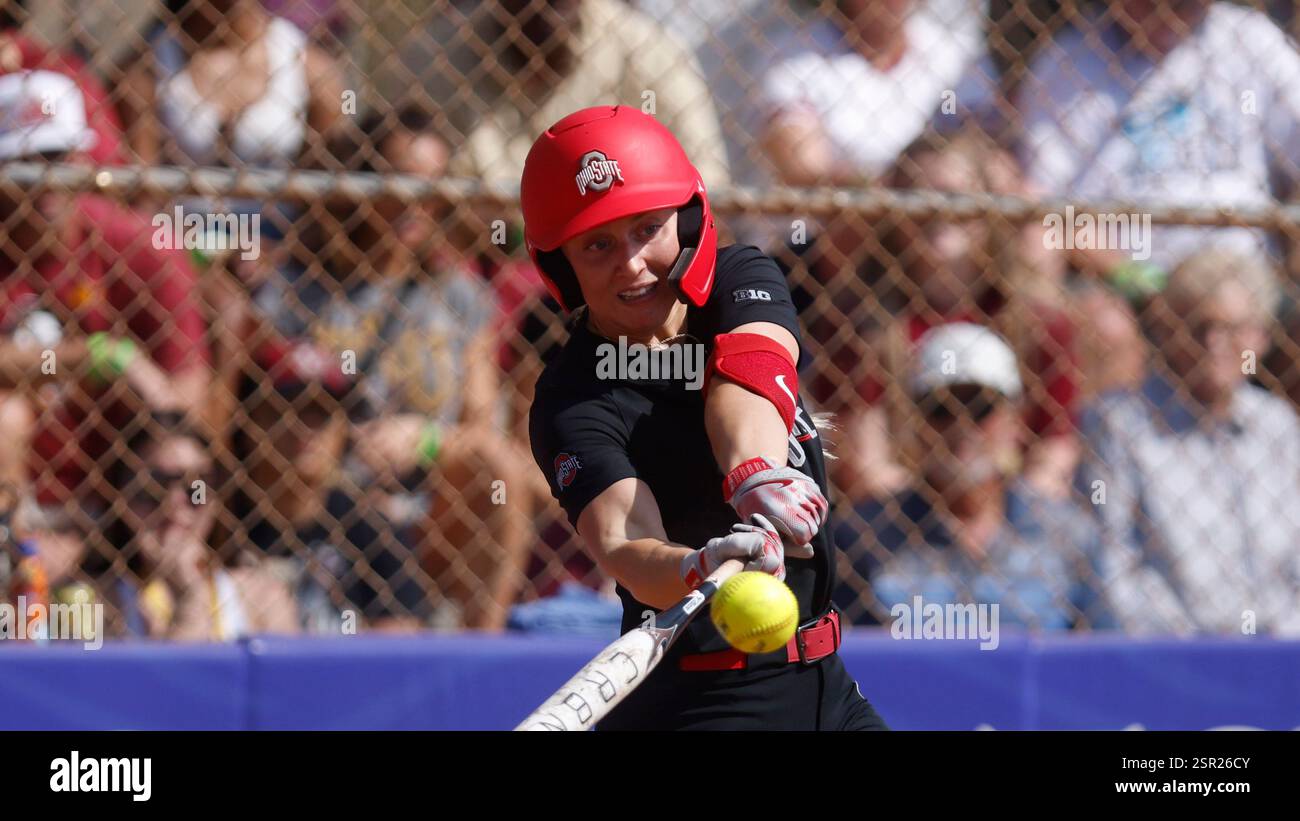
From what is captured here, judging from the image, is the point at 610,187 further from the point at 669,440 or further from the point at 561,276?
the point at 669,440

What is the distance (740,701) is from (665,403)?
23.5 inches

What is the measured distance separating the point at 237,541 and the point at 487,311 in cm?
107

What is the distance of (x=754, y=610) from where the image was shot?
8.50ft

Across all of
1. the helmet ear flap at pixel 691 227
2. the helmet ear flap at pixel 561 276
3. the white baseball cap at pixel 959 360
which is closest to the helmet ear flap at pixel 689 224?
the helmet ear flap at pixel 691 227

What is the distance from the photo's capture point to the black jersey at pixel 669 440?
123 inches

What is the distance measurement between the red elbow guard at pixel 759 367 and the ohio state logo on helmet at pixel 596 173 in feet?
1.20

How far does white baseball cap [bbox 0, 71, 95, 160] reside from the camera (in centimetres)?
498

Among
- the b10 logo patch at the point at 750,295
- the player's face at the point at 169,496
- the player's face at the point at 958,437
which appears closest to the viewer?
the b10 logo patch at the point at 750,295

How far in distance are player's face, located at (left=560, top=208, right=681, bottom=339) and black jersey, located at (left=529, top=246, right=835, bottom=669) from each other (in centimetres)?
11

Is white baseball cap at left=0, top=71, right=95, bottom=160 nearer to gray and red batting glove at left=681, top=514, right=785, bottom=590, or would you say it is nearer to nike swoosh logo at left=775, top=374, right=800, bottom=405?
nike swoosh logo at left=775, top=374, right=800, bottom=405

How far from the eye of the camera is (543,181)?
3100 mm

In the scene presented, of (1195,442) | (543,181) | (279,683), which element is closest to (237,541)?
(279,683)

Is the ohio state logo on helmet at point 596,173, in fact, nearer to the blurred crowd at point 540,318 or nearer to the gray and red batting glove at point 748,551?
the gray and red batting glove at point 748,551

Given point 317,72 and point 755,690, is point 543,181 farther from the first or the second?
point 317,72
